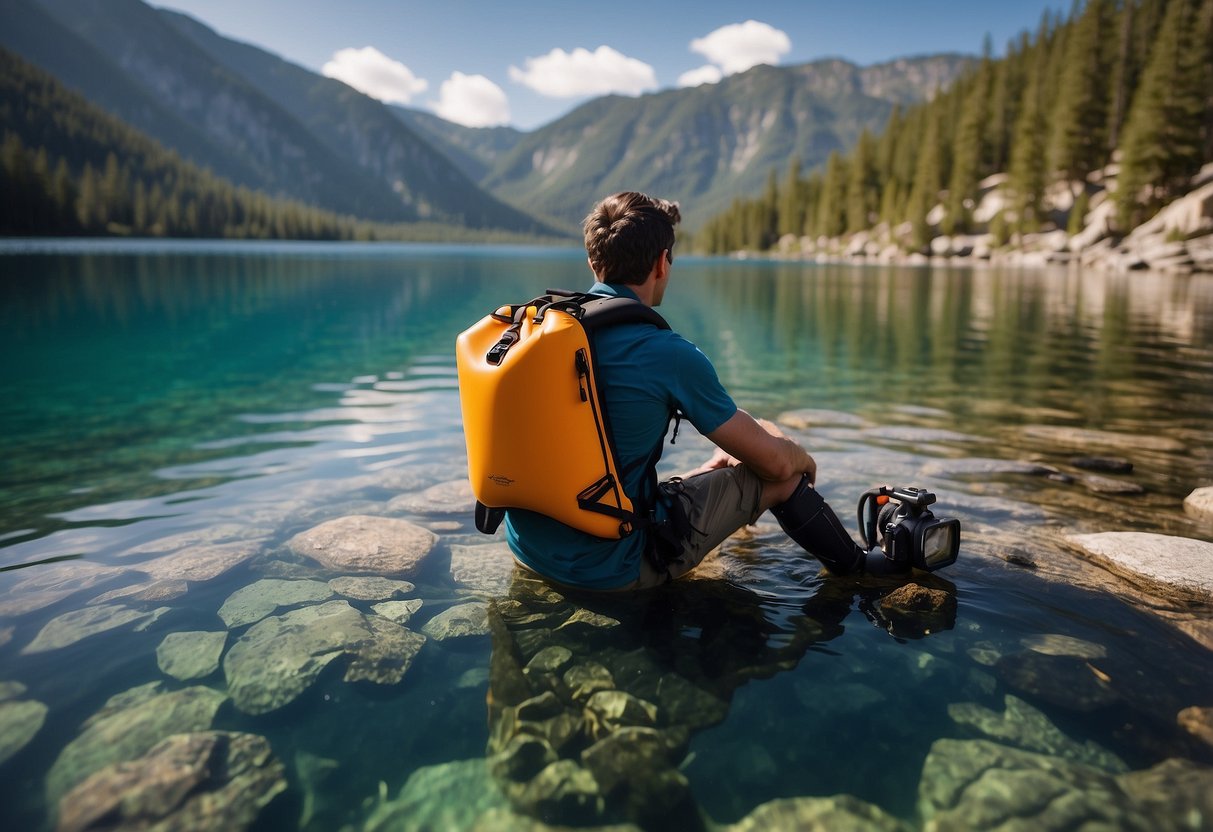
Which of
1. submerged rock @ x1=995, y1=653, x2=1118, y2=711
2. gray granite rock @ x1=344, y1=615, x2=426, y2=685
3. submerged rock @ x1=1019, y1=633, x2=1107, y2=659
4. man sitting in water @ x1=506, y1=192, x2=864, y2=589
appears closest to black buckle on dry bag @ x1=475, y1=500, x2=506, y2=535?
man sitting in water @ x1=506, y1=192, x2=864, y2=589

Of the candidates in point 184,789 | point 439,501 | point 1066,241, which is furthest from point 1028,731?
point 1066,241

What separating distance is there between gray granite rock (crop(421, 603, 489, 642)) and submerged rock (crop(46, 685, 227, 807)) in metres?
1.31

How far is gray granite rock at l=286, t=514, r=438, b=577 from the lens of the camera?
5.95 meters

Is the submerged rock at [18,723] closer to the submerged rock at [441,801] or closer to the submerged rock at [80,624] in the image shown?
the submerged rock at [80,624]

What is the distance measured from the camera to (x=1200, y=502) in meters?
7.37

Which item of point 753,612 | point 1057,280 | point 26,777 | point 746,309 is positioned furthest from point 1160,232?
point 26,777

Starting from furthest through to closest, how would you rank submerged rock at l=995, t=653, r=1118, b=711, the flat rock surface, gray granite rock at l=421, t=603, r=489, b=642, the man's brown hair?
the flat rock surface
gray granite rock at l=421, t=603, r=489, b=642
the man's brown hair
submerged rock at l=995, t=653, r=1118, b=711

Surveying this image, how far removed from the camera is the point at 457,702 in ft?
13.1

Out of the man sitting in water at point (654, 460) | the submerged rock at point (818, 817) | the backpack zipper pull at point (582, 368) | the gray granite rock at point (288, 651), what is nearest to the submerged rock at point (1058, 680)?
the man sitting in water at point (654, 460)

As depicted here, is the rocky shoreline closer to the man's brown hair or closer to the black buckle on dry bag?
the man's brown hair

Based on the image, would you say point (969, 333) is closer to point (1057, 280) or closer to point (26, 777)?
point (26, 777)

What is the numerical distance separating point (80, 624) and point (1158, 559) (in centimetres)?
819

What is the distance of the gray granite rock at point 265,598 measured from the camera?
16.3ft

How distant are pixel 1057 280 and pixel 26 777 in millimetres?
62358
